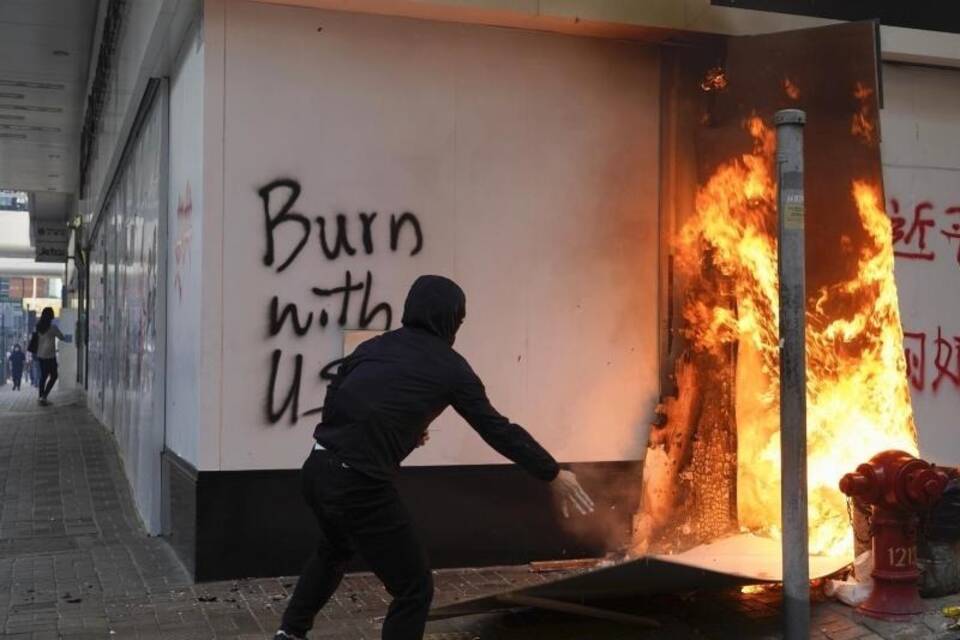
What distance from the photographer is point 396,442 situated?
3.96 meters

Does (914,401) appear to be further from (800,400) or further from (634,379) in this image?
(800,400)

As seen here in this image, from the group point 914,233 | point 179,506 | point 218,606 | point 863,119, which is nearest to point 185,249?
point 179,506

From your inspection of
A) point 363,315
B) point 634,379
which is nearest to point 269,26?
point 363,315

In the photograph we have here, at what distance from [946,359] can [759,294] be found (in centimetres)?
203

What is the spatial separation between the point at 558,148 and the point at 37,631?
4115 mm

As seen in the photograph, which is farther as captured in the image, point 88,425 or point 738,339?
point 88,425

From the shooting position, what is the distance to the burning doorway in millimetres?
5879

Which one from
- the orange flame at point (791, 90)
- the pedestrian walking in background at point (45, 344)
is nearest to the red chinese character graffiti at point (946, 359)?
the orange flame at point (791, 90)

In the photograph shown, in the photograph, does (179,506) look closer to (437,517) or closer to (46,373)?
(437,517)

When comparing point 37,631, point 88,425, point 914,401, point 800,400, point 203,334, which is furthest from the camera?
point 88,425

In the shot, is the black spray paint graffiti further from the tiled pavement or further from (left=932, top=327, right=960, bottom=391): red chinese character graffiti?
(left=932, top=327, right=960, bottom=391): red chinese character graffiti

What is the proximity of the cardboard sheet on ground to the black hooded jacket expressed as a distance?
902 millimetres

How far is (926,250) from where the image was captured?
24.2 ft

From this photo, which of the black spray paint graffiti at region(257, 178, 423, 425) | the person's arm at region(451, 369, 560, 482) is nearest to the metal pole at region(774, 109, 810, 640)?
the person's arm at region(451, 369, 560, 482)
